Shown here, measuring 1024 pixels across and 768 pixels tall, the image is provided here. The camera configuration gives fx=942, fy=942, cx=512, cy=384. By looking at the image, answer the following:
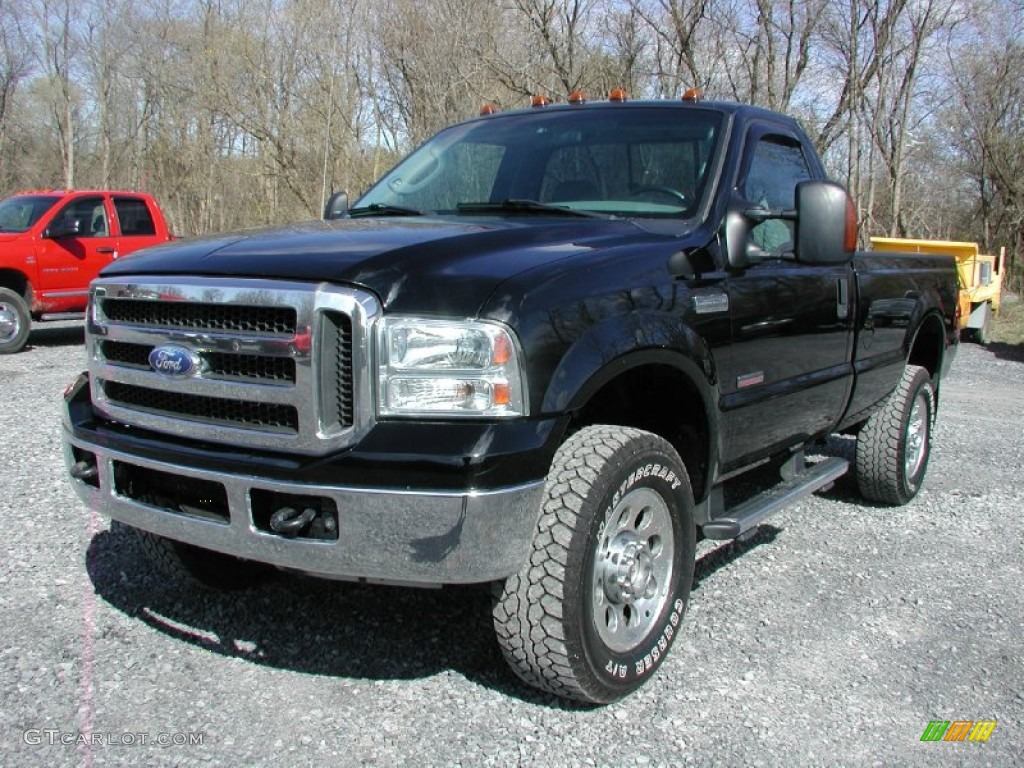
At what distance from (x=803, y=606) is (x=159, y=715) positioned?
97.4 inches

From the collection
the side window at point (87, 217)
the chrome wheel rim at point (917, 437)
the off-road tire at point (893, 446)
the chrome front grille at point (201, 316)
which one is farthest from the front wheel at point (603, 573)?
the side window at point (87, 217)

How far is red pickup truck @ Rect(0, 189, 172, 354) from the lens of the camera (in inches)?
459

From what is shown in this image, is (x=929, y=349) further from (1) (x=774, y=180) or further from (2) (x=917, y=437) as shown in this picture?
(1) (x=774, y=180)

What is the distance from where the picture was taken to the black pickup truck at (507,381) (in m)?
2.49

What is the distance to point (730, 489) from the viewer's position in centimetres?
548

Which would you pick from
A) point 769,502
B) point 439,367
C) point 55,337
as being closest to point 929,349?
point 769,502

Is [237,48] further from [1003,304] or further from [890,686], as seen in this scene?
[890,686]

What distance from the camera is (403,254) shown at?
2.65 metres

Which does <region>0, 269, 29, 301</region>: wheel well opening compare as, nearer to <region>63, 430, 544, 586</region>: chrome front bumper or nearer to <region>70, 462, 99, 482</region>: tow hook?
<region>70, 462, 99, 482</region>: tow hook

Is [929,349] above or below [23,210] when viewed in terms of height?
below

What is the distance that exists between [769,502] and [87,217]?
37.3ft

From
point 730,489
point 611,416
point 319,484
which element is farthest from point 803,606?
point 319,484

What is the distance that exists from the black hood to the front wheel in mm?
581

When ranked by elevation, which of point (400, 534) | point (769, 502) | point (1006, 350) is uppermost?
point (400, 534)
